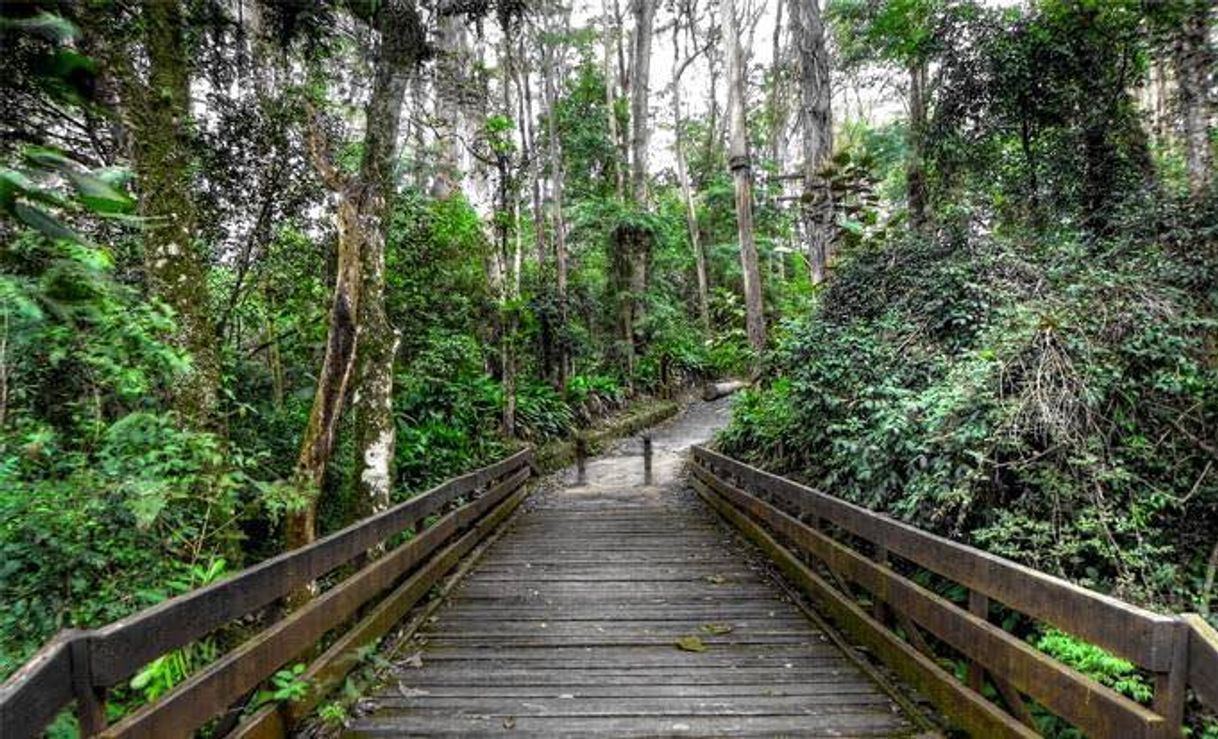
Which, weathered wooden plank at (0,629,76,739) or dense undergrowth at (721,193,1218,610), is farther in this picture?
dense undergrowth at (721,193,1218,610)

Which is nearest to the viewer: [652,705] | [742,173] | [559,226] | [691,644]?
[652,705]

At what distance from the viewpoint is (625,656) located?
4387 millimetres

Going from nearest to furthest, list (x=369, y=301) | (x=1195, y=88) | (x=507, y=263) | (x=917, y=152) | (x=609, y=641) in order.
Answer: (x=609, y=641)
(x=1195, y=88)
(x=369, y=301)
(x=917, y=152)
(x=507, y=263)

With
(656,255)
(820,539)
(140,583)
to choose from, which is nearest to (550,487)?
(820,539)

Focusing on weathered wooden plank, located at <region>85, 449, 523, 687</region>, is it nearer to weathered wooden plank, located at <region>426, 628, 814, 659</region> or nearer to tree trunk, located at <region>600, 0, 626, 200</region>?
weathered wooden plank, located at <region>426, 628, 814, 659</region>

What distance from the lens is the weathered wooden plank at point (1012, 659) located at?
236cm

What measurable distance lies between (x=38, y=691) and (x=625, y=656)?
3.16m

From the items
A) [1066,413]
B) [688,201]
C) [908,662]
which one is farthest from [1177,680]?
[688,201]

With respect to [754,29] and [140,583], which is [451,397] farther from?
[754,29]

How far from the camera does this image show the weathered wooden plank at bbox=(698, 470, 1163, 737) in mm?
2363

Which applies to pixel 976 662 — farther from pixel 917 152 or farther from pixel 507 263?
pixel 507 263

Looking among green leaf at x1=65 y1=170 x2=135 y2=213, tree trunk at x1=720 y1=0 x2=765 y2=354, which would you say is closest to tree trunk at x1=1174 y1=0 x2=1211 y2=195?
tree trunk at x1=720 y1=0 x2=765 y2=354

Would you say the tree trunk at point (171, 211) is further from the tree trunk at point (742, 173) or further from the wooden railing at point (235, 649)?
the tree trunk at point (742, 173)

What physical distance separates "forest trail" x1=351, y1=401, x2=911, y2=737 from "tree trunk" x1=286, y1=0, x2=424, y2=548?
156cm
